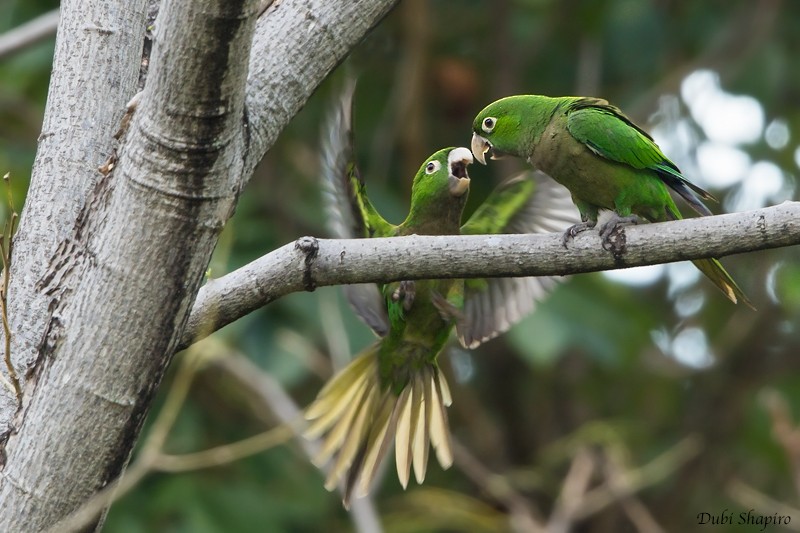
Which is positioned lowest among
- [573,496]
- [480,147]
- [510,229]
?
[573,496]

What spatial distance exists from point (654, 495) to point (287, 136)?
372 cm

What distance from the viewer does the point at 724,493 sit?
6883mm

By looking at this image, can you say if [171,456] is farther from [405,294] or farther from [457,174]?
[457,174]

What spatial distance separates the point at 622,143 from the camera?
3.63 m

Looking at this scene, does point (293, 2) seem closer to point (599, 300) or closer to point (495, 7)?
point (599, 300)

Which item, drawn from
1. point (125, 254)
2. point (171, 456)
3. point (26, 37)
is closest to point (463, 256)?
point (125, 254)

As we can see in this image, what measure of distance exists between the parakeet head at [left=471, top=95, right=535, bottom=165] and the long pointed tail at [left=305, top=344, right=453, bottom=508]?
96 cm

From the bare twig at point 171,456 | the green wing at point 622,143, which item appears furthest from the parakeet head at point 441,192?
the bare twig at point 171,456

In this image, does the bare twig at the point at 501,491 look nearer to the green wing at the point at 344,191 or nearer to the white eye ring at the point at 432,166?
the green wing at the point at 344,191

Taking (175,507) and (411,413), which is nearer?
(411,413)

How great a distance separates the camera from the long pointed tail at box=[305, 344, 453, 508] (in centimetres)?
371

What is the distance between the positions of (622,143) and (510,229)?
764 millimetres

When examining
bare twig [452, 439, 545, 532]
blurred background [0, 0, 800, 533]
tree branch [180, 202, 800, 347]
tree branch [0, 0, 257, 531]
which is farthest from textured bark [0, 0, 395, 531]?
bare twig [452, 439, 545, 532]

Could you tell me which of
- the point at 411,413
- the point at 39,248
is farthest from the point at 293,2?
the point at 411,413
